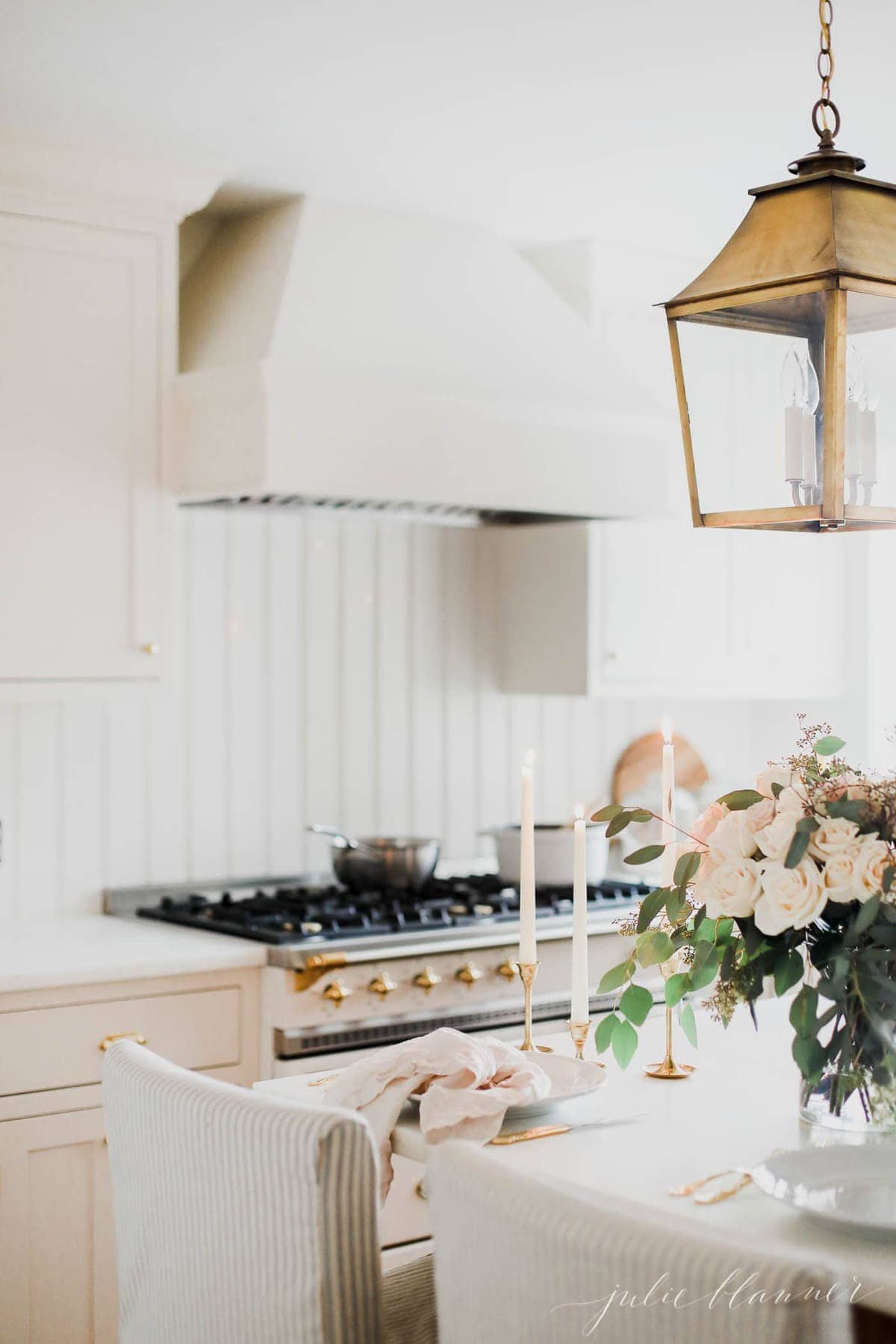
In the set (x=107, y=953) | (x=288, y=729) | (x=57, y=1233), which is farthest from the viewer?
(x=288, y=729)

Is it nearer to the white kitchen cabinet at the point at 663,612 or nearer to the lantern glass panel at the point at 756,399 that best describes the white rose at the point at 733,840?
the lantern glass panel at the point at 756,399

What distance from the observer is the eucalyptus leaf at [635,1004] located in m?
1.71

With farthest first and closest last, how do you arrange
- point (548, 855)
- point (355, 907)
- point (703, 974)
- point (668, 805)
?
1. point (548, 855)
2. point (355, 907)
3. point (668, 805)
4. point (703, 974)

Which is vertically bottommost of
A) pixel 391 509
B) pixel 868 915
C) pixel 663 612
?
pixel 868 915

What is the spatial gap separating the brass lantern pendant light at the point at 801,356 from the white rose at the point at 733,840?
12.5 inches

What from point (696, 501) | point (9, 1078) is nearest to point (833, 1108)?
point (696, 501)

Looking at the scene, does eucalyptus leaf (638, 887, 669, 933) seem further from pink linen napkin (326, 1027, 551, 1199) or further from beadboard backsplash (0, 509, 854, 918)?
beadboard backsplash (0, 509, 854, 918)

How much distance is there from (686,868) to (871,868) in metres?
0.23

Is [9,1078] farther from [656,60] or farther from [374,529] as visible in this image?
[656,60]

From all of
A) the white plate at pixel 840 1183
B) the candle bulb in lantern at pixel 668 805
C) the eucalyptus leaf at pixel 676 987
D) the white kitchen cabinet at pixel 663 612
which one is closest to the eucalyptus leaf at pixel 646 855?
the candle bulb in lantern at pixel 668 805

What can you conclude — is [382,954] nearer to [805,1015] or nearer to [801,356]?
[805,1015]

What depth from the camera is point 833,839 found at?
1.44 meters

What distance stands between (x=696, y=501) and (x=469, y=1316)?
867 mm

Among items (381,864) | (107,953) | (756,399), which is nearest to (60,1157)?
(107,953)
